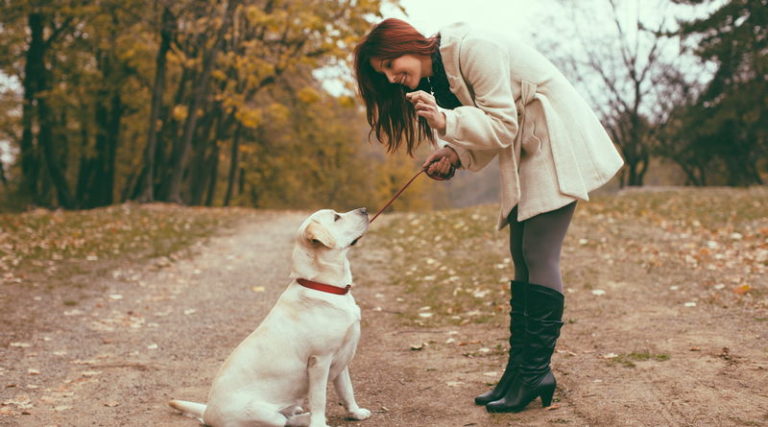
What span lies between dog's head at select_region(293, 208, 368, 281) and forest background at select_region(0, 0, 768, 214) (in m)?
14.7

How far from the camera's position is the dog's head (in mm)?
3729

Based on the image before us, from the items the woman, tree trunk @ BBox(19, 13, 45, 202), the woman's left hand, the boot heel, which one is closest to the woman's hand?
the woman

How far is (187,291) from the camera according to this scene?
30.1 feet

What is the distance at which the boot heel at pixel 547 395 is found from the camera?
3850 mm

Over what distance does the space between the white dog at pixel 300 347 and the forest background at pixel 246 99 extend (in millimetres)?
14882

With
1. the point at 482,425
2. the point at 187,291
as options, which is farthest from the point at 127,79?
the point at 482,425

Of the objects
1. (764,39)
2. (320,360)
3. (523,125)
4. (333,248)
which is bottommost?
(320,360)

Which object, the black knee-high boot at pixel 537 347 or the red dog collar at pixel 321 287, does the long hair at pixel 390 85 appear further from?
the black knee-high boot at pixel 537 347

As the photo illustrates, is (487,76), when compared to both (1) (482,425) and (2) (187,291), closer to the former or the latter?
(1) (482,425)

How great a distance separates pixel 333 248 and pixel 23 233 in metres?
11.8

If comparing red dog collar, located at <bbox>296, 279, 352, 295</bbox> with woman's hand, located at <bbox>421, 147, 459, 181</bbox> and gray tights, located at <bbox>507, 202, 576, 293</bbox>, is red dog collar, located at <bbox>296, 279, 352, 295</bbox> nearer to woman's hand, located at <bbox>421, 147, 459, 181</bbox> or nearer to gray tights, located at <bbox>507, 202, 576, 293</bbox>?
woman's hand, located at <bbox>421, 147, 459, 181</bbox>

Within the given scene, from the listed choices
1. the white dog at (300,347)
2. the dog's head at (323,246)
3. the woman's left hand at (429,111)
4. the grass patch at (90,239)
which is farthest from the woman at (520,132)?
the grass patch at (90,239)

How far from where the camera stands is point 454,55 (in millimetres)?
3600

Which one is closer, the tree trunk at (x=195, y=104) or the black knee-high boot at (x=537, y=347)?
the black knee-high boot at (x=537, y=347)
